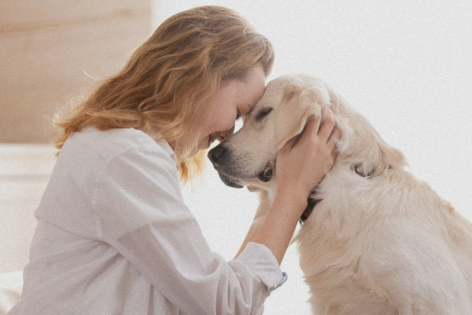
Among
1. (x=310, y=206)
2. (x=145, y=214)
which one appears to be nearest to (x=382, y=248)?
(x=310, y=206)

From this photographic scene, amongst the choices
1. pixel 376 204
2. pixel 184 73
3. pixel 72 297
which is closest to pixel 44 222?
pixel 72 297

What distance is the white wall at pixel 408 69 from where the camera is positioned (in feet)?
5.55

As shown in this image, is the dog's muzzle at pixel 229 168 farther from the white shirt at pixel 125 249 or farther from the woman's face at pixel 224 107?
the white shirt at pixel 125 249

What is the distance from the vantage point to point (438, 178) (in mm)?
1739

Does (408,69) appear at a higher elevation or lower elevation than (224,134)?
higher

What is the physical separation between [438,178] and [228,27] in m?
1.13

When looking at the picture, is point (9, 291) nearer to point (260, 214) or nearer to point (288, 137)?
point (260, 214)

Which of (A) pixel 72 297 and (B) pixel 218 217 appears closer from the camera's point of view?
(A) pixel 72 297

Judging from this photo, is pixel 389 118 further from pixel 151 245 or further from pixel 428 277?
pixel 151 245

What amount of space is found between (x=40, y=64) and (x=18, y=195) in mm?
806

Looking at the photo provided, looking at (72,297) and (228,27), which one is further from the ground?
(228,27)

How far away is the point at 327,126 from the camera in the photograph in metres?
1.19

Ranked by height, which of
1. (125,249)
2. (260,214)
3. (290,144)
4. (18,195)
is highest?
(290,144)

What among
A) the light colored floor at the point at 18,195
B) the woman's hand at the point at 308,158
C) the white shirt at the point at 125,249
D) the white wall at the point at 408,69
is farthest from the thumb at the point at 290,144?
the light colored floor at the point at 18,195
